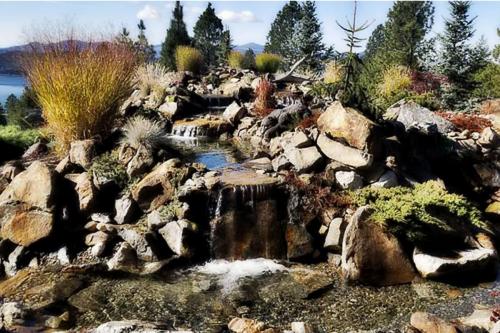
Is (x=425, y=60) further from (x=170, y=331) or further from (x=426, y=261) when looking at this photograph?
(x=170, y=331)

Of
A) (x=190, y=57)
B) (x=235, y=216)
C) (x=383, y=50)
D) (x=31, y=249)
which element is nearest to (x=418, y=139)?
A: (x=235, y=216)

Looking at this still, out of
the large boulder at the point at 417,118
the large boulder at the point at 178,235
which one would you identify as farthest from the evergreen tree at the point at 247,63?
the large boulder at the point at 178,235

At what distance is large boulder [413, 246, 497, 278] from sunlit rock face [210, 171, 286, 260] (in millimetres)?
2508

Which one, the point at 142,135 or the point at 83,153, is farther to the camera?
the point at 142,135

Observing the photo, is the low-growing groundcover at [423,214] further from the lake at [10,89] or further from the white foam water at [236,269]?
the lake at [10,89]

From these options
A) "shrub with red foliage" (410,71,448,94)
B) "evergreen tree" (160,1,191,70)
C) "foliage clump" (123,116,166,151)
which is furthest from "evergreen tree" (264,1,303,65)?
"foliage clump" (123,116,166,151)

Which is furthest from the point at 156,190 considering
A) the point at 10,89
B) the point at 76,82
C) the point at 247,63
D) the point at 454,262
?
the point at 10,89

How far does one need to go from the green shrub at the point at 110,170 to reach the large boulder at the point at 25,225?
1.35m

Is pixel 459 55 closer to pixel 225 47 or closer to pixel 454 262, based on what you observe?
pixel 454 262

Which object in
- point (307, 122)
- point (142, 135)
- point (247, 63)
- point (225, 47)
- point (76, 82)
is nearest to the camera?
point (76, 82)

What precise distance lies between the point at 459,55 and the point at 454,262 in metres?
13.1

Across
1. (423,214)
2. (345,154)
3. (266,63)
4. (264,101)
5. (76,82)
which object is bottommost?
(423,214)

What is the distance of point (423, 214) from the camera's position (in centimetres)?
830

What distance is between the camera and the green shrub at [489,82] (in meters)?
16.1
